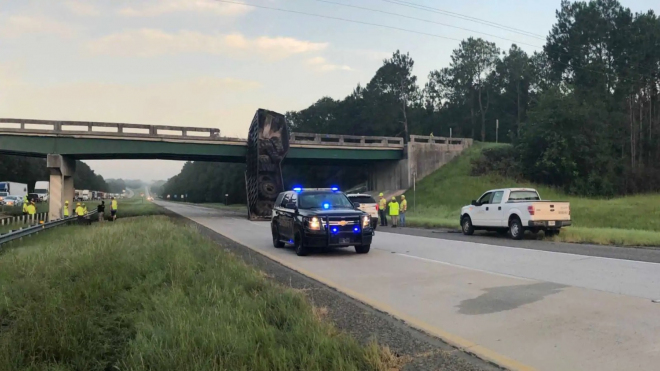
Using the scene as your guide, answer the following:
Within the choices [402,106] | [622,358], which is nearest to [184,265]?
[622,358]

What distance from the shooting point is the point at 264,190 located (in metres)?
40.8

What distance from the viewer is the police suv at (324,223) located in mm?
14398

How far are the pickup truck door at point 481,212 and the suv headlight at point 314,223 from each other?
384 inches

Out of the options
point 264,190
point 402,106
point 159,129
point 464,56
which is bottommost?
point 264,190

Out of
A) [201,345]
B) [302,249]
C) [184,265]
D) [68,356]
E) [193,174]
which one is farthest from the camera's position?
[193,174]

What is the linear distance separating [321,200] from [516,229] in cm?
801

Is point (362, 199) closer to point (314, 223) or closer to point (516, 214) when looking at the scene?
point (516, 214)

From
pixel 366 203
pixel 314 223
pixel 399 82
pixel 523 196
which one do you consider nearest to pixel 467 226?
pixel 523 196

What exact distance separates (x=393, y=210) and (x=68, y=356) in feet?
80.6

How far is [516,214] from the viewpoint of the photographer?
19.7 metres

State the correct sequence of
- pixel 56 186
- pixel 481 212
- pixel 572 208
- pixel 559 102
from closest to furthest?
pixel 481 212 < pixel 572 208 < pixel 56 186 < pixel 559 102

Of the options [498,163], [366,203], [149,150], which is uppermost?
[498,163]

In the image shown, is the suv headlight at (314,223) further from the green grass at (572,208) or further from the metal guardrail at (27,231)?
the metal guardrail at (27,231)

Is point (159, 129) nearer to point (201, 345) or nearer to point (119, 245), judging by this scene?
point (119, 245)
